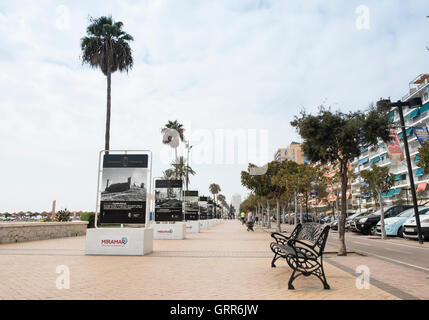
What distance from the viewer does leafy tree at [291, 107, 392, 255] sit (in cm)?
1073

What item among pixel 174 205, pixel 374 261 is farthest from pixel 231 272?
pixel 174 205

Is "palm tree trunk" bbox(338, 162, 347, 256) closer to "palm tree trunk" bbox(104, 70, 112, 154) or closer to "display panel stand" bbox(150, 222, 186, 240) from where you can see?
"display panel stand" bbox(150, 222, 186, 240)

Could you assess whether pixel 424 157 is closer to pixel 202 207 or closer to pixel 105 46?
pixel 105 46

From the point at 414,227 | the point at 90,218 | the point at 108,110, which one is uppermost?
the point at 108,110

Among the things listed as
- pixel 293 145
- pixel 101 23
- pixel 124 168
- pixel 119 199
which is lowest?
pixel 119 199

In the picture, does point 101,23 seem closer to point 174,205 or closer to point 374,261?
point 174,205

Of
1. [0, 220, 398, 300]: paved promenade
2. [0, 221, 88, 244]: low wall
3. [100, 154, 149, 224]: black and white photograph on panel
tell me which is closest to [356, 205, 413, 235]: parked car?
[0, 220, 398, 300]: paved promenade

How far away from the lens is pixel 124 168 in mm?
11547

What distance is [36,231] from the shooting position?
17094 mm

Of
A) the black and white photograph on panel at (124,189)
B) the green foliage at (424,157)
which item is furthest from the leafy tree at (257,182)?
the black and white photograph on panel at (124,189)

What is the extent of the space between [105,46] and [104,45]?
121mm

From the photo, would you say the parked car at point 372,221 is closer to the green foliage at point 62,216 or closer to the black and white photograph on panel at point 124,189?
the black and white photograph on panel at point 124,189

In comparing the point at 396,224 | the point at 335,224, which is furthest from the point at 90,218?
the point at 396,224
